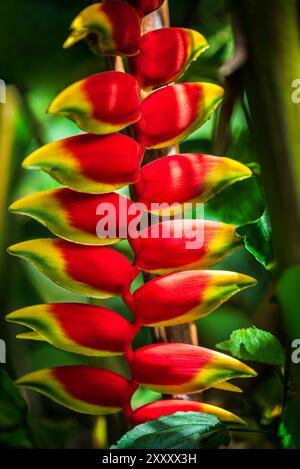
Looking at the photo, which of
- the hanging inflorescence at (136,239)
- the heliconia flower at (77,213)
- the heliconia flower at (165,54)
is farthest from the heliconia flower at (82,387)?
the heliconia flower at (165,54)

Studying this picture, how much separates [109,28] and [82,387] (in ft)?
0.90

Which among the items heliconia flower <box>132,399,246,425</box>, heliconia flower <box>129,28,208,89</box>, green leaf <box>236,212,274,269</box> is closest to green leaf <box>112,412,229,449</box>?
heliconia flower <box>132,399,246,425</box>

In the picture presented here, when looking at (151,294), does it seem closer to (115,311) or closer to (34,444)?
(115,311)

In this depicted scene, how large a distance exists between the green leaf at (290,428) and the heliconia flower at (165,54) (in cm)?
27

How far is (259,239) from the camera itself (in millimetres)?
514

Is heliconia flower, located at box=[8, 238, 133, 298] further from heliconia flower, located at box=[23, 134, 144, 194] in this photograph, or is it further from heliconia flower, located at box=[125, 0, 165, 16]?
heliconia flower, located at box=[125, 0, 165, 16]

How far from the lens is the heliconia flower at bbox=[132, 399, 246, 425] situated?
0.52m

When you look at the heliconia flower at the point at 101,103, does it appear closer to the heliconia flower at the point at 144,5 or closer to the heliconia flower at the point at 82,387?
the heliconia flower at the point at 144,5

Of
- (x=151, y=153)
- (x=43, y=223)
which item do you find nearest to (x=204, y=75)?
(x=151, y=153)

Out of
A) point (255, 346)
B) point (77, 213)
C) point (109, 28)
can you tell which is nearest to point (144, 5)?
point (109, 28)

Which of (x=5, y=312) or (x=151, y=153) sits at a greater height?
(x=151, y=153)

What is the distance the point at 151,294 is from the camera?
20.0 inches

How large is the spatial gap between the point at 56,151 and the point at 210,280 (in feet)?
0.50

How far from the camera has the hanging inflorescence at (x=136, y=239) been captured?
1.61 feet
